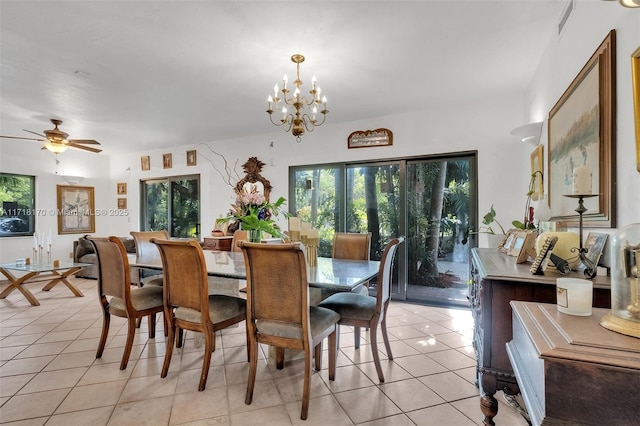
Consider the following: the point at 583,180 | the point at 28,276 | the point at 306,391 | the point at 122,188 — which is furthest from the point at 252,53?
the point at 122,188

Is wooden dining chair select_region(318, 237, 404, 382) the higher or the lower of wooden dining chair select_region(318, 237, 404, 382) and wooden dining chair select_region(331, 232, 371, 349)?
the lower

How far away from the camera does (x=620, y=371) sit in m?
0.66

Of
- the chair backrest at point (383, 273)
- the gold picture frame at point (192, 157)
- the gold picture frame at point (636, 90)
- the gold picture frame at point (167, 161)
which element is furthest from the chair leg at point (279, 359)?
the gold picture frame at point (167, 161)

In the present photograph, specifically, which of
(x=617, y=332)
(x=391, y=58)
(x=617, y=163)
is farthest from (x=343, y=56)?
(x=617, y=332)

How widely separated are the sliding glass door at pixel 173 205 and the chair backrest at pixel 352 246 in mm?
3748

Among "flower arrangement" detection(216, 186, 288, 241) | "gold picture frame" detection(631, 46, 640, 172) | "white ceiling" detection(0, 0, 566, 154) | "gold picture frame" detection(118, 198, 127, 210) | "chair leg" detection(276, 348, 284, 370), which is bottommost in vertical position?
"chair leg" detection(276, 348, 284, 370)

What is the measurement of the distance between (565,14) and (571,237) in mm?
1506

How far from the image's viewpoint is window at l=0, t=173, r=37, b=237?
556 cm

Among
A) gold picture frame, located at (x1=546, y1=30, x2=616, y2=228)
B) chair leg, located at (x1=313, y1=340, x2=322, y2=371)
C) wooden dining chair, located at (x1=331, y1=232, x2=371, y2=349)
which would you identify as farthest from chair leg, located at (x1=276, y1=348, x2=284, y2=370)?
gold picture frame, located at (x1=546, y1=30, x2=616, y2=228)

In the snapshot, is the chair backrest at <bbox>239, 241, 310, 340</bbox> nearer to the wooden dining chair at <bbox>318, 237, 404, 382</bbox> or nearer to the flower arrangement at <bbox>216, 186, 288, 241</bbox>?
the wooden dining chair at <bbox>318, 237, 404, 382</bbox>

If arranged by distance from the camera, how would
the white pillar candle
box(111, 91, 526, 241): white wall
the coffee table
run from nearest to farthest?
1. the white pillar candle
2. box(111, 91, 526, 241): white wall
3. the coffee table

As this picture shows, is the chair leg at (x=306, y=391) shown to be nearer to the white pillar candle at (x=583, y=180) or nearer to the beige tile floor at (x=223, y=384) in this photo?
the beige tile floor at (x=223, y=384)

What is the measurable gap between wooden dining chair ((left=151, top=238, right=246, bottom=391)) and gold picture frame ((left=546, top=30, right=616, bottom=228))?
6.85ft

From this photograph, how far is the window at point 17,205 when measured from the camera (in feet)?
18.2
